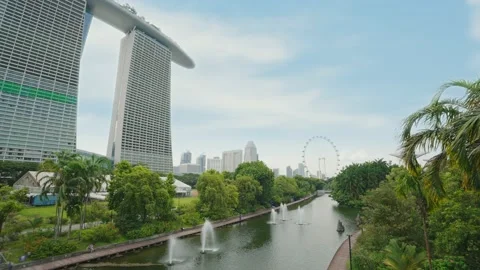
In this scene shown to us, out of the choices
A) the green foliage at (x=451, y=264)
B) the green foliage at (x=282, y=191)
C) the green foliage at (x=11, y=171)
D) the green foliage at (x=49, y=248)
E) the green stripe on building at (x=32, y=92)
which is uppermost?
the green stripe on building at (x=32, y=92)

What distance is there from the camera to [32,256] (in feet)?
86.6

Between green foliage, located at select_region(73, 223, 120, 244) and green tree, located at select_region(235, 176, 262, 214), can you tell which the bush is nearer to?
green foliage, located at select_region(73, 223, 120, 244)

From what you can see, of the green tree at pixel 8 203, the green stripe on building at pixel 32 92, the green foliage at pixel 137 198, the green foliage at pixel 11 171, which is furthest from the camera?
the green stripe on building at pixel 32 92

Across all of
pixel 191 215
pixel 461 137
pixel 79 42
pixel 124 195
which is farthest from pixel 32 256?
pixel 79 42

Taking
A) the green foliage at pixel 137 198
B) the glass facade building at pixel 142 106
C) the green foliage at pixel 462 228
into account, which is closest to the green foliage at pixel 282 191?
the green foliage at pixel 137 198

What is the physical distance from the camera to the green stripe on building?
99844 mm

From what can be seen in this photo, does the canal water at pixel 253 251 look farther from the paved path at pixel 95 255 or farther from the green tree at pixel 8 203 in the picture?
the green tree at pixel 8 203

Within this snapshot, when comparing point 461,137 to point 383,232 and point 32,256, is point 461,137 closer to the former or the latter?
point 383,232

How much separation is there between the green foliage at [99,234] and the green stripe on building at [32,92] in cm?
9246

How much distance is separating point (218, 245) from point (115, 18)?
16588cm

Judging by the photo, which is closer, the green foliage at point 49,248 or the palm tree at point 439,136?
the palm tree at point 439,136

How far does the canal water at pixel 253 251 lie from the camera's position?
2813cm

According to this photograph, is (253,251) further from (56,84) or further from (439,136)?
(56,84)

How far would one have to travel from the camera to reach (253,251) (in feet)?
110
